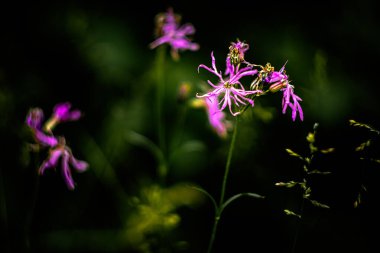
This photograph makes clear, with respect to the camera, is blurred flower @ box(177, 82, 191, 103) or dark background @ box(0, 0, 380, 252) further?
dark background @ box(0, 0, 380, 252)

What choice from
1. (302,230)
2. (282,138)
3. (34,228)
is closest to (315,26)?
(282,138)

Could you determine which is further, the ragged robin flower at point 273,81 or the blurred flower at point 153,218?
the blurred flower at point 153,218

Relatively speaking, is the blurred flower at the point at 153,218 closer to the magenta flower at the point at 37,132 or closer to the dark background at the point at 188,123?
the dark background at the point at 188,123

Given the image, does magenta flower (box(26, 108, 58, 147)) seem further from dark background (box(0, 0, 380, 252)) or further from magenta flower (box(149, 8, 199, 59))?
magenta flower (box(149, 8, 199, 59))

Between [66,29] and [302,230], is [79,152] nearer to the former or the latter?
[66,29]

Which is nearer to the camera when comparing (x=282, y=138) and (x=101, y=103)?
(x=282, y=138)

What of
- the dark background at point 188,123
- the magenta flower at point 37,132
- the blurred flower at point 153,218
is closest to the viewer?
the magenta flower at point 37,132

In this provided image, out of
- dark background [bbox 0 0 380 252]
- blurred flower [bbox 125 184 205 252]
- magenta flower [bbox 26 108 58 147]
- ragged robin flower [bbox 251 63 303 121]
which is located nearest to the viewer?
ragged robin flower [bbox 251 63 303 121]

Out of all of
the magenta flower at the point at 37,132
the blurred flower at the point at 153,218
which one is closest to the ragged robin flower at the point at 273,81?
the blurred flower at the point at 153,218

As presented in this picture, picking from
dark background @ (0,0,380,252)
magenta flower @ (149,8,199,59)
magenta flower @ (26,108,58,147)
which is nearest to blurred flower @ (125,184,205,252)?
dark background @ (0,0,380,252)
